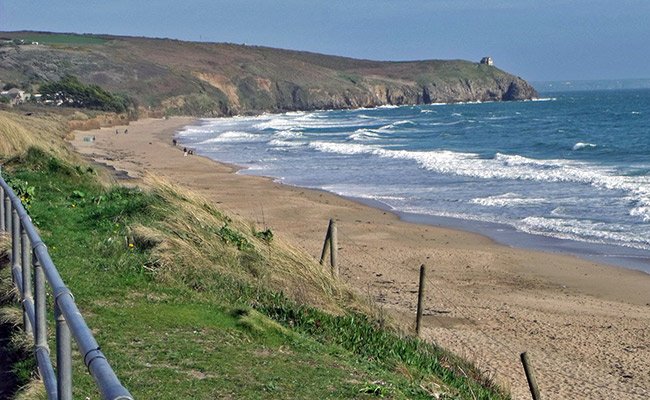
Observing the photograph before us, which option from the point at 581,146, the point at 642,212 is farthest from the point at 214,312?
the point at 581,146

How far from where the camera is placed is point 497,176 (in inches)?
1201

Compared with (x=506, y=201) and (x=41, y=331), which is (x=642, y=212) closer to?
(x=506, y=201)

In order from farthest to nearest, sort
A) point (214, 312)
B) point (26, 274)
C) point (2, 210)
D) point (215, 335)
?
point (2, 210) < point (214, 312) < point (215, 335) < point (26, 274)

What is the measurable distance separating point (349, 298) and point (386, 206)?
47.2ft

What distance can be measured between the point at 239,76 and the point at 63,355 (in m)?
124

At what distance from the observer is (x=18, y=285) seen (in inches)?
236

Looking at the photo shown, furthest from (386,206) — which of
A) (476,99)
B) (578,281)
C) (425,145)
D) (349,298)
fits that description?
(476,99)

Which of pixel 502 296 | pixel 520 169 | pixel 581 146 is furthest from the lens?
pixel 581 146

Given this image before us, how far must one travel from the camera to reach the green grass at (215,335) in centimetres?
544

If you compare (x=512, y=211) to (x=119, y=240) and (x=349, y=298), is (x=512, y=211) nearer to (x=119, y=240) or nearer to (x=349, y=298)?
(x=349, y=298)

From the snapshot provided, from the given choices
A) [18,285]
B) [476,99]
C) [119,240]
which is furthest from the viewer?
[476,99]

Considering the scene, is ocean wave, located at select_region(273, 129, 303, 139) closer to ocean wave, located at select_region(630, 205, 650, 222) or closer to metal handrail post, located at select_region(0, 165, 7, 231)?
ocean wave, located at select_region(630, 205, 650, 222)

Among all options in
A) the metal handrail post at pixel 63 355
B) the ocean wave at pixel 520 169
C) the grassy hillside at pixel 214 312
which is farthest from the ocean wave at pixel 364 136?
the metal handrail post at pixel 63 355

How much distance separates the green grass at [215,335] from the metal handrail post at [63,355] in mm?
1582
